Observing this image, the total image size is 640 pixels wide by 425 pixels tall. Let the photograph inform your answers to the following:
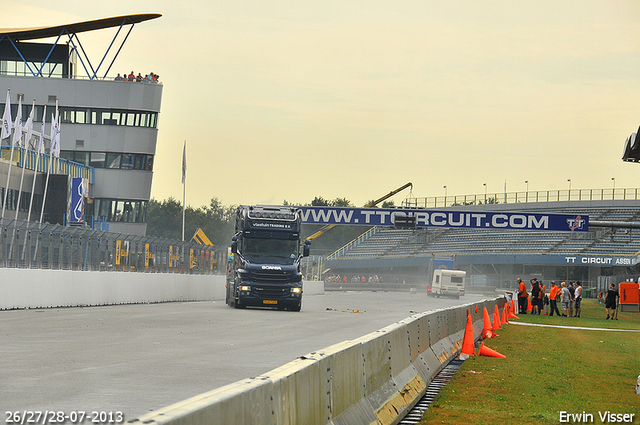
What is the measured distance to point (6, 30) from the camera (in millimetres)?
77688

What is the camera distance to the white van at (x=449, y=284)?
72562mm

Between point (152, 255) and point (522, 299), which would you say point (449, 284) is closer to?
point (522, 299)

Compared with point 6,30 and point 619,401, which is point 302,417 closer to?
point 619,401

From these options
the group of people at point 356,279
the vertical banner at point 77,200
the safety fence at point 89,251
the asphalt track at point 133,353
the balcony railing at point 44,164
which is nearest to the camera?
the asphalt track at point 133,353

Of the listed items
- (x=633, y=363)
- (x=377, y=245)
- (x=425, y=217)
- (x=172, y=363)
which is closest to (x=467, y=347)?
(x=633, y=363)

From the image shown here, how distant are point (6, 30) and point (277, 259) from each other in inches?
2231

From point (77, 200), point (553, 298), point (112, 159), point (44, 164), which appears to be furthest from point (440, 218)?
point (44, 164)

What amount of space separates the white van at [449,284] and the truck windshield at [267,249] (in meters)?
42.8

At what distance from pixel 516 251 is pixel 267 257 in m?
66.1

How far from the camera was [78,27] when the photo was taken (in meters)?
74.0

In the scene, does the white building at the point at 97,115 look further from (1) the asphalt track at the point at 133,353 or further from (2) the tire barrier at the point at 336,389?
(2) the tire barrier at the point at 336,389

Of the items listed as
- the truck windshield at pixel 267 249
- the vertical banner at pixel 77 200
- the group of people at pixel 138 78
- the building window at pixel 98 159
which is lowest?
the truck windshield at pixel 267 249

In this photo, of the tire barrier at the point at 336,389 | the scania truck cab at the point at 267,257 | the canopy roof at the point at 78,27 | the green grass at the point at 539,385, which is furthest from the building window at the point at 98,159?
the tire barrier at the point at 336,389

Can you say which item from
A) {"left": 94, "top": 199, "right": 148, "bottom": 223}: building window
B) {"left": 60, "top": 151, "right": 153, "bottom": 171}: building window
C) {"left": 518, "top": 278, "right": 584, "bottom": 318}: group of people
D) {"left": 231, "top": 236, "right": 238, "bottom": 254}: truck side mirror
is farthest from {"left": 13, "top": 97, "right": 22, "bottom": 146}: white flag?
{"left": 518, "top": 278, "right": 584, "bottom": 318}: group of people
